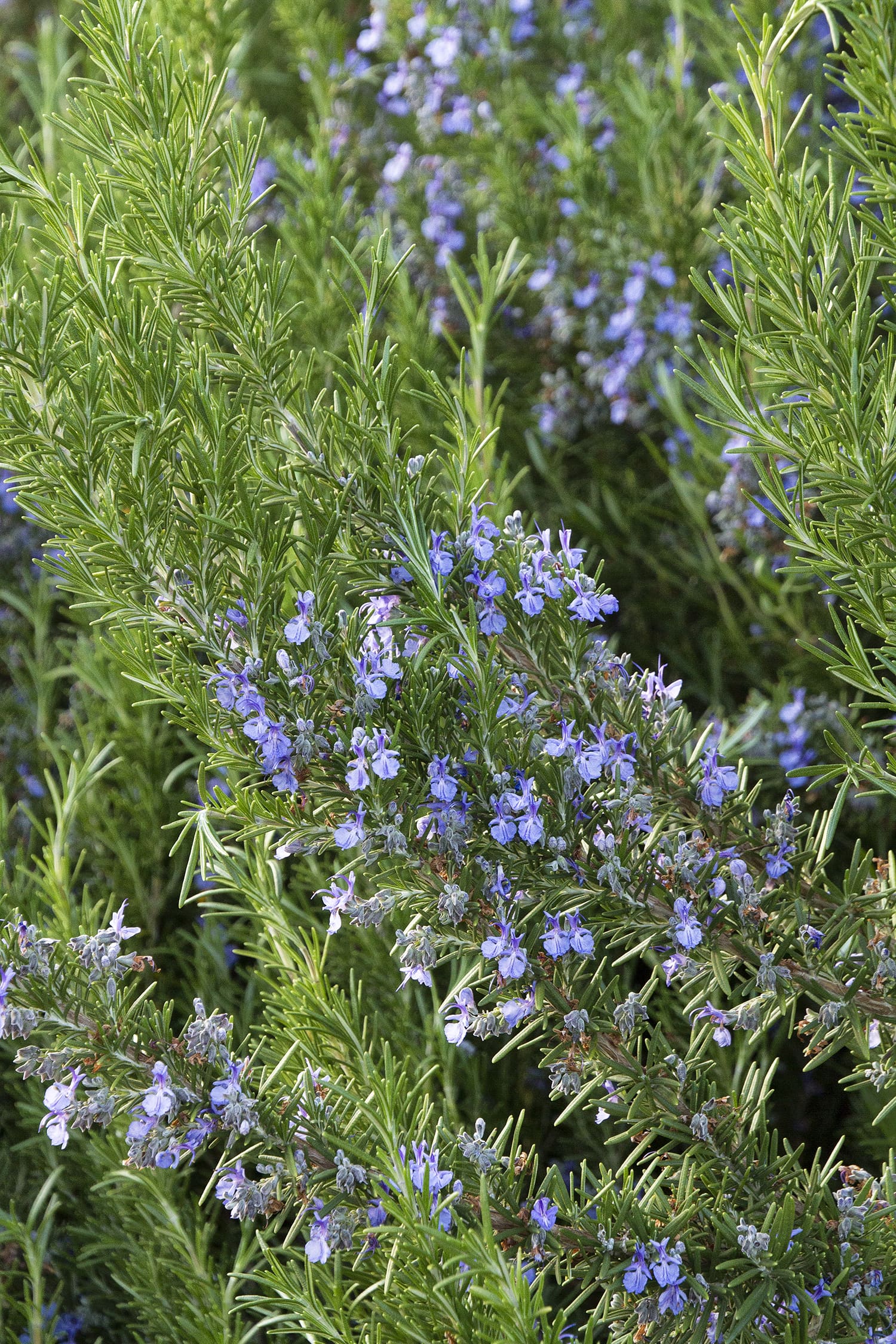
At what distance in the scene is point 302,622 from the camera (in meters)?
0.66

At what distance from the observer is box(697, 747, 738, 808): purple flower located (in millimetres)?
708

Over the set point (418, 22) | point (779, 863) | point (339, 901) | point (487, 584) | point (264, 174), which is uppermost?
point (418, 22)

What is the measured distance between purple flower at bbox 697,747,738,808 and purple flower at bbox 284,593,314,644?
0.26 m

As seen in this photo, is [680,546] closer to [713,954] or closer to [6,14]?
[713,954]

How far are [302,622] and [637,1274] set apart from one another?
41 cm

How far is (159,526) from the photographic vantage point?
0.67 m

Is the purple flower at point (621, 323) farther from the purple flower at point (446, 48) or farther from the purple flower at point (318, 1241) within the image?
the purple flower at point (318, 1241)

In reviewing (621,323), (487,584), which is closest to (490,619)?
(487,584)

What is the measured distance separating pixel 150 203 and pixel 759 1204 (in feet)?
2.29

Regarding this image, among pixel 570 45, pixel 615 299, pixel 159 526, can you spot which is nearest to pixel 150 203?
pixel 159 526

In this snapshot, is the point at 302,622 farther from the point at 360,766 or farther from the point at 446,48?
the point at 446,48

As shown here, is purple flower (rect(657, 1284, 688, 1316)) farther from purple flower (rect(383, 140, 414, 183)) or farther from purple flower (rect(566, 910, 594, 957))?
purple flower (rect(383, 140, 414, 183))

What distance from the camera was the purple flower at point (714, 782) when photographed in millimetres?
708

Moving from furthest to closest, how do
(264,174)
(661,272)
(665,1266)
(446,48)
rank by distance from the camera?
(264,174) → (446,48) → (661,272) → (665,1266)
